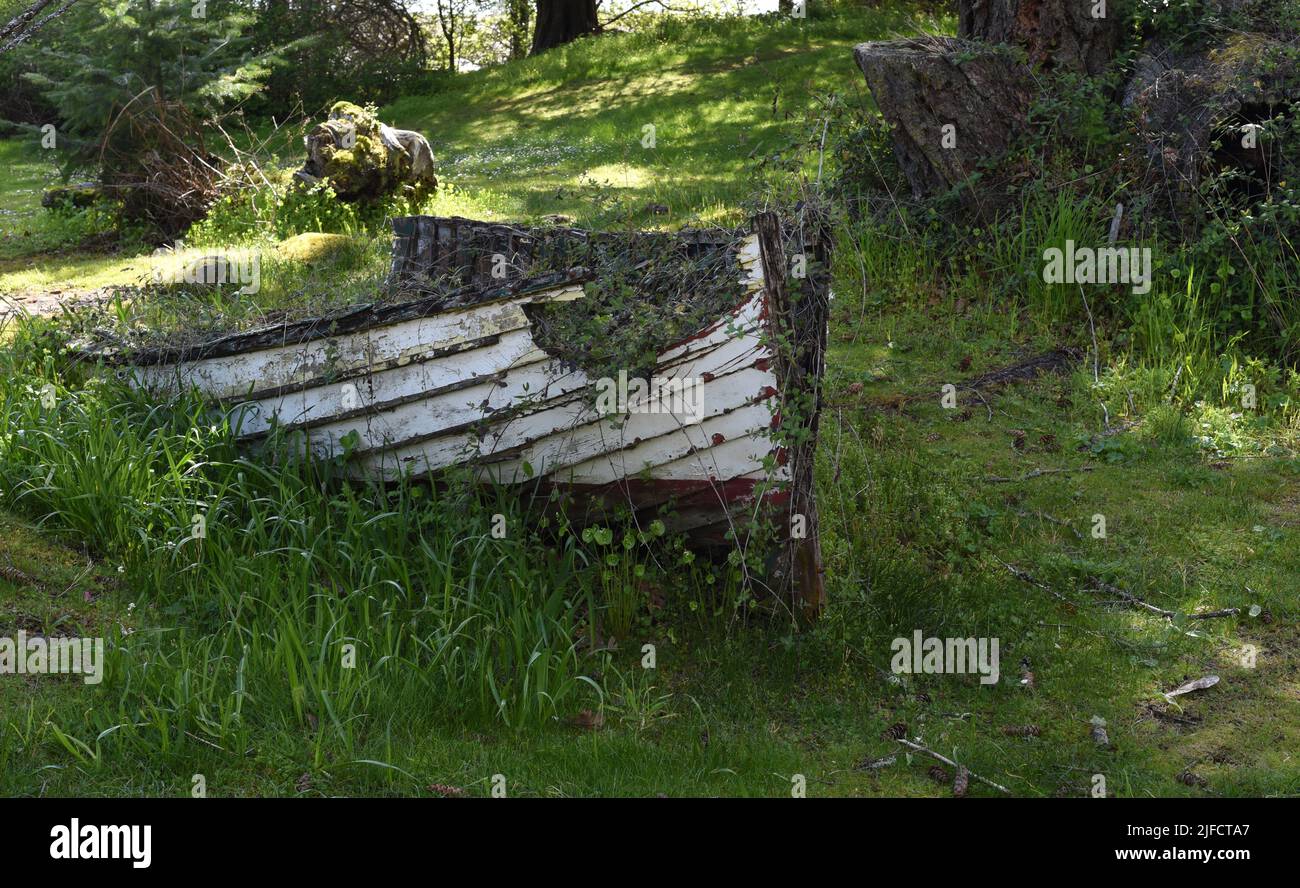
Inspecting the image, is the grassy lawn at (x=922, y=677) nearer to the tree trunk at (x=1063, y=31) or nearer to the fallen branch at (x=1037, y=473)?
the fallen branch at (x=1037, y=473)

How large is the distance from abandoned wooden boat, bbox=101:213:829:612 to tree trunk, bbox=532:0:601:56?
18.0 metres

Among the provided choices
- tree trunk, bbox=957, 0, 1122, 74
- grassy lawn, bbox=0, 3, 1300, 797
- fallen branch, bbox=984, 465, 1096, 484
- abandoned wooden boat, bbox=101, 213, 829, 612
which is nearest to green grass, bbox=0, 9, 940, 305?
tree trunk, bbox=957, 0, 1122, 74

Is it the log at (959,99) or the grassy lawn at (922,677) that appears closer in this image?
the grassy lawn at (922,677)

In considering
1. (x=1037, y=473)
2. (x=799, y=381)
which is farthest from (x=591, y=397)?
(x=1037, y=473)

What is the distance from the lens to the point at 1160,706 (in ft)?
17.3

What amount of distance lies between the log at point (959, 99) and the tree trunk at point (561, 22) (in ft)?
47.2

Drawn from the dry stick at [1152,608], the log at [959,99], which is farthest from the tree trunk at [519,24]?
the dry stick at [1152,608]

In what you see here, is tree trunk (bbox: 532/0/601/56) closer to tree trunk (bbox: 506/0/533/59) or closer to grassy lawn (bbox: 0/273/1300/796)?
tree trunk (bbox: 506/0/533/59)

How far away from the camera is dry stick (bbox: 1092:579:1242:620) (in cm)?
595

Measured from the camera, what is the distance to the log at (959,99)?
376 inches

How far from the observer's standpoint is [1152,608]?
604cm

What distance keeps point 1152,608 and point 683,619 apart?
2325 mm
